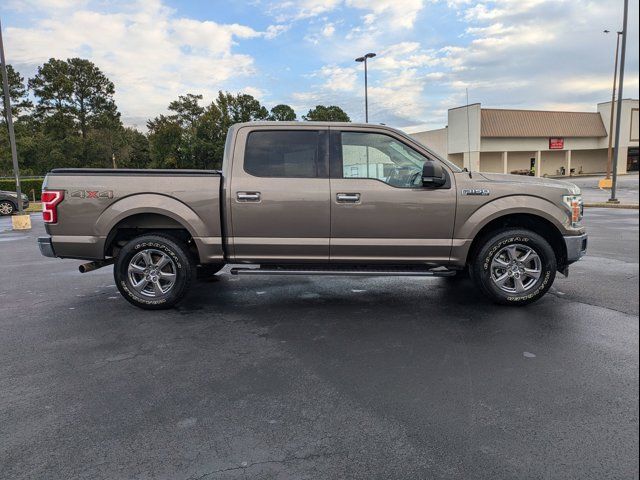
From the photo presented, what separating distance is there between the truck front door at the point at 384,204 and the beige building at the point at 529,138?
4247cm

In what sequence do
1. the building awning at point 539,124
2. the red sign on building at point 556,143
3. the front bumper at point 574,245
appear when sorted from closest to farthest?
the front bumper at point 574,245 → the building awning at point 539,124 → the red sign on building at point 556,143

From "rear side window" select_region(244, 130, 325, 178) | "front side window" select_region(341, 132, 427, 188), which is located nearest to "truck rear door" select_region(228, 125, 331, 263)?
"rear side window" select_region(244, 130, 325, 178)

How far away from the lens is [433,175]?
191 inches

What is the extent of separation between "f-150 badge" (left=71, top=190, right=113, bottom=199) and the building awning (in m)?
46.0

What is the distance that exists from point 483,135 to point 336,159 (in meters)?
44.9

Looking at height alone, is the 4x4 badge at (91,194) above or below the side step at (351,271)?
above

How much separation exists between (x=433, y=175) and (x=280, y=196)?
5.60 feet

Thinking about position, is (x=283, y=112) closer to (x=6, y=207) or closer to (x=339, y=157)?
(x=6, y=207)

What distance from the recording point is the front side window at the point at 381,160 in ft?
17.1

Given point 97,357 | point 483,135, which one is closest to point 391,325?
point 97,357

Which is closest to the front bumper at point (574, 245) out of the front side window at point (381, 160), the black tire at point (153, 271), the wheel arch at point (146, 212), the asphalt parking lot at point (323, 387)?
the asphalt parking lot at point (323, 387)

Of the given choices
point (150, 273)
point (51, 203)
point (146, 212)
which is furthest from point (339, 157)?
point (51, 203)

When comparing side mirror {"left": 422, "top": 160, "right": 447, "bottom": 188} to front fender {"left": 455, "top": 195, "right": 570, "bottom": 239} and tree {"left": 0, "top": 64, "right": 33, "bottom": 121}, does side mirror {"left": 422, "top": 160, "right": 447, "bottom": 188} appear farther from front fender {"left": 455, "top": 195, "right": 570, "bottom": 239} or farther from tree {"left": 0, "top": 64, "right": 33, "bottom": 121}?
tree {"left": 0, "top": 64, "right": 33, "bottom": 121}

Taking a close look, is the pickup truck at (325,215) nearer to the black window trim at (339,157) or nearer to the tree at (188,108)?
the black window trim at (339,157)
